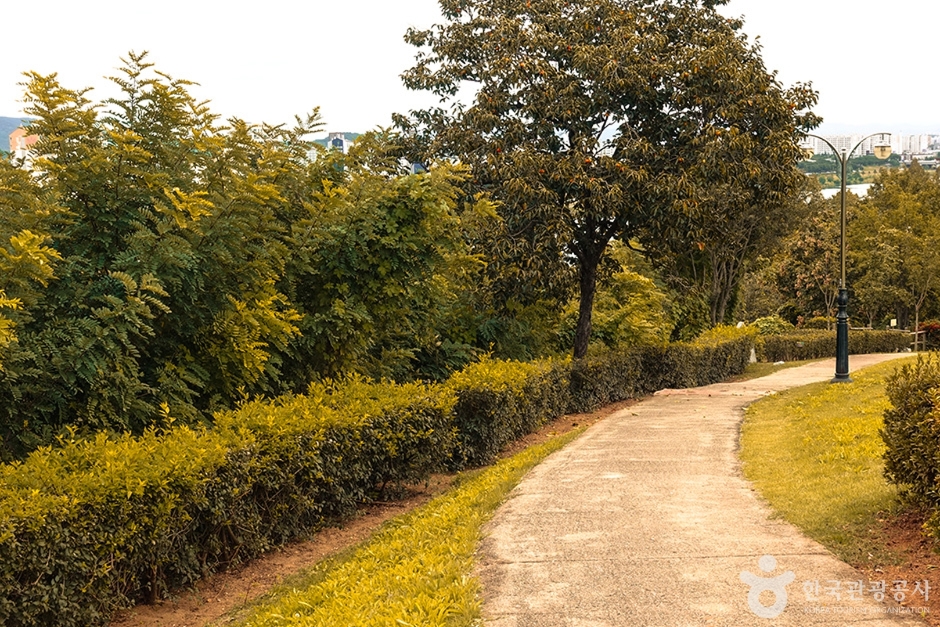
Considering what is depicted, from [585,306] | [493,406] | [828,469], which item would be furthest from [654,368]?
[828,469]

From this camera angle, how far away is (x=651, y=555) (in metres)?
6.54

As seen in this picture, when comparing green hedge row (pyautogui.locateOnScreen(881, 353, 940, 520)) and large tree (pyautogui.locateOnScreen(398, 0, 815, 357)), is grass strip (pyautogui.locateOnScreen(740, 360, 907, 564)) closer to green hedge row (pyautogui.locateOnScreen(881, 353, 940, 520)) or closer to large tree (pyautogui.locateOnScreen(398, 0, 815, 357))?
green hedge row (pyautogui.locateOnScreen(881, 353, 940, 520))

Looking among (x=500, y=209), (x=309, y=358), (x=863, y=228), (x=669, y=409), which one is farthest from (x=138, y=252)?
(x=863, y=228)

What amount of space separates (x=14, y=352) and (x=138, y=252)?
4.90 feet

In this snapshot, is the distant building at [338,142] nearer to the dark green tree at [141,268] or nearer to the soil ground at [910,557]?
the dark green tree at [141,268]

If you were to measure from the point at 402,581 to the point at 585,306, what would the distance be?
14.3m

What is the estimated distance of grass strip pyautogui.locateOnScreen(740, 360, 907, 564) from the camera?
694 centimetres

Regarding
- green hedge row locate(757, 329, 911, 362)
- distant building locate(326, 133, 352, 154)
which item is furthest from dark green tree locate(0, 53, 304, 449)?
green hedge row locate(757, 329, 911, 362)

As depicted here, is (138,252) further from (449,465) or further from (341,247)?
(449,465)

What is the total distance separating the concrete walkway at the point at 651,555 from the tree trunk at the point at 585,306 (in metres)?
9.01

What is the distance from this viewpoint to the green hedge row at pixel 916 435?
20.9 feet

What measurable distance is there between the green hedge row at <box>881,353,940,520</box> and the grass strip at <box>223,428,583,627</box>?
3.30 metres

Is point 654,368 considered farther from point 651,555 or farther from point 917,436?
point 651,555

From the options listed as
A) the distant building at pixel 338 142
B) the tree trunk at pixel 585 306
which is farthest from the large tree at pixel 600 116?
the distant building at pixel 338 142
